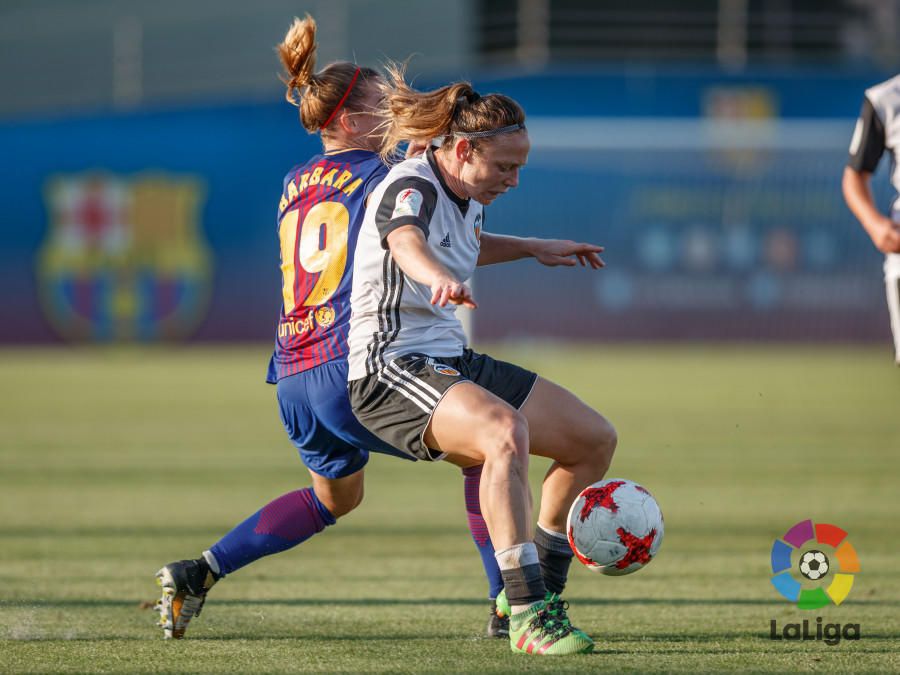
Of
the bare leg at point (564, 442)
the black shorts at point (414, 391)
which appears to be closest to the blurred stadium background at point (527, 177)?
the bare leg at point (564, 442)

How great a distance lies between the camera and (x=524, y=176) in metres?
25.2

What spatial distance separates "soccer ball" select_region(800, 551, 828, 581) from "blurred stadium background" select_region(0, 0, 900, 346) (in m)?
19.0

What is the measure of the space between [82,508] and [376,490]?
196 cm

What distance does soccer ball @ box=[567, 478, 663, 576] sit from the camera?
4504 millimetres

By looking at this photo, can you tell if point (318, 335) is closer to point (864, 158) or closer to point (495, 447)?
point (495, 447)

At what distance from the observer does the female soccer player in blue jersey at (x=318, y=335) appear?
15.1ft

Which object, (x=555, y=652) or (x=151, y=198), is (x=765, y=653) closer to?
(x=555, y=652)

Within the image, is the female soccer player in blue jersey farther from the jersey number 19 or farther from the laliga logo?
the laliga logo

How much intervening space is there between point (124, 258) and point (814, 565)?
19905 millimetres

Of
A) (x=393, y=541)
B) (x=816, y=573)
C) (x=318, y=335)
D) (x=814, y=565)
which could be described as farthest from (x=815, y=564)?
(x=318, y=335)

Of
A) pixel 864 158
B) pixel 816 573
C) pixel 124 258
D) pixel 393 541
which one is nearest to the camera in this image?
pixel 864 158

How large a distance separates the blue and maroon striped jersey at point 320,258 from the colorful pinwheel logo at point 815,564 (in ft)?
6.54

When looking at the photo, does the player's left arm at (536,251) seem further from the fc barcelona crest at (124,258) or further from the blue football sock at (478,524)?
the fc barcelona crest at (124,258)

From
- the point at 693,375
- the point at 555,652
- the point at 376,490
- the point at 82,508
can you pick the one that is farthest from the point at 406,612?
the point at 693,375
